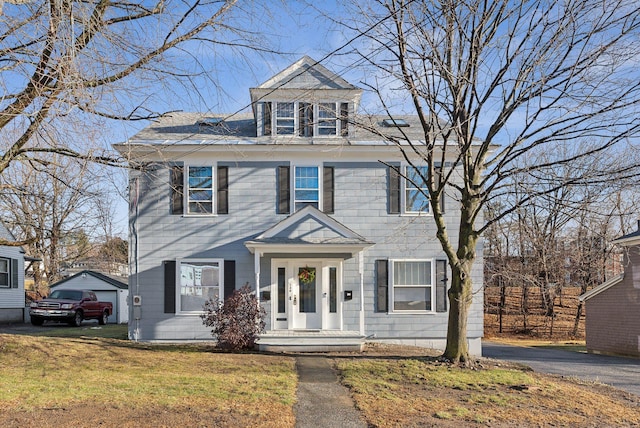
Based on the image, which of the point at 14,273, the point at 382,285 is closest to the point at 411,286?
the point at 382,285

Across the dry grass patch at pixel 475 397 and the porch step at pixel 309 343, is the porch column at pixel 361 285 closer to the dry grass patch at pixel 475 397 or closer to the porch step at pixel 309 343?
the porch step at pixel 309 343

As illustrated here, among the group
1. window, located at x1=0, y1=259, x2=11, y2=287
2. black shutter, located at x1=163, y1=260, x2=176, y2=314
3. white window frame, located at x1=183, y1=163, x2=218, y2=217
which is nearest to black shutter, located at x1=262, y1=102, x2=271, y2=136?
white window frame, located at x1=183, y1=163, x2=218, y2=217

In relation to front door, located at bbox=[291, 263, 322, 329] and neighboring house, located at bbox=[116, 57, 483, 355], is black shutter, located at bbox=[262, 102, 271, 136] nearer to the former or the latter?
neighboring house, located at bbox=[116, 57, 483, 355]

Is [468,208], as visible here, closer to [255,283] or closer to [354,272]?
[354,272]

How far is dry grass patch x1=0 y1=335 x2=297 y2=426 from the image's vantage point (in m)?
7.29

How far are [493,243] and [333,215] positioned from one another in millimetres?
20745

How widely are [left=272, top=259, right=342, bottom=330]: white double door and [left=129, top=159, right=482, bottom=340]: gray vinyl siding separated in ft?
0.91

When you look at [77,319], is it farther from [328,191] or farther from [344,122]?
[344,122]

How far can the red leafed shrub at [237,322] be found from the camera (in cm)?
1378

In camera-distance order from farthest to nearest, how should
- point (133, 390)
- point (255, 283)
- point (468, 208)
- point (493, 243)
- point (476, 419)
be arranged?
point (493, 243) → point (255, 283) → point (468, 208) → point (133, 390) → point (476, 419)

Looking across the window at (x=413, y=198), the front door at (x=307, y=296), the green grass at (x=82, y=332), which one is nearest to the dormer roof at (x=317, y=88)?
→ the window at (x=413, y=198)

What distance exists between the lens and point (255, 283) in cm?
1573

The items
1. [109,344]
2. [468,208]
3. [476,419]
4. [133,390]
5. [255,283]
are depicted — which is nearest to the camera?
[476,419]

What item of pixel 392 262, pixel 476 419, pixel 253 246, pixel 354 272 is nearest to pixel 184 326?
pixel 253 246
